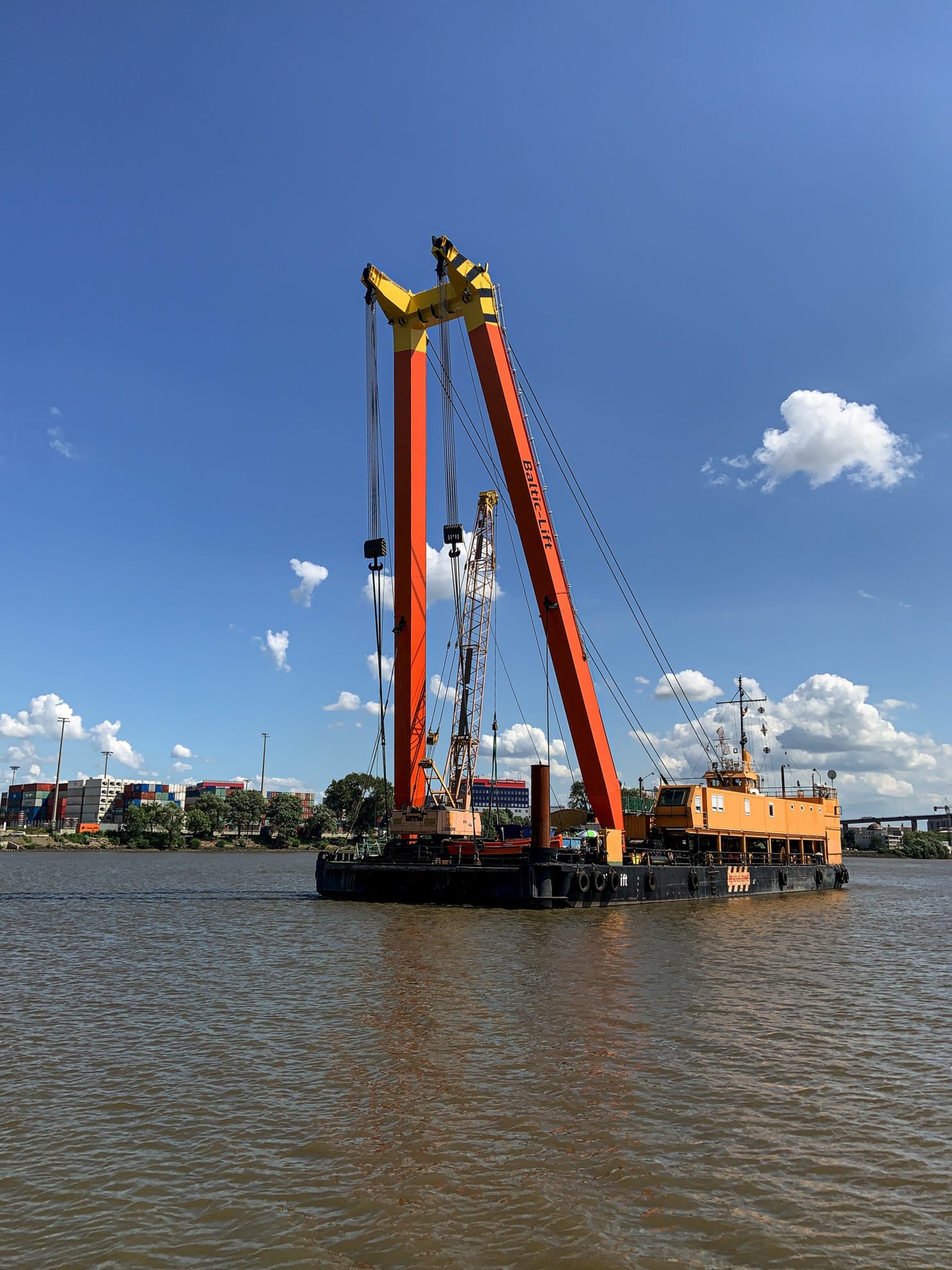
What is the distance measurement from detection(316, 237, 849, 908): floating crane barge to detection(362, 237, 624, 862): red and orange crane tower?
Result: 2.3 inches

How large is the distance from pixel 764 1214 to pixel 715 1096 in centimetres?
322

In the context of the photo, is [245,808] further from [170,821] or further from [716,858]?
[716,858]

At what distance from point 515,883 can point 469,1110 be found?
22.1 metres

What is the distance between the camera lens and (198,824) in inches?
5172

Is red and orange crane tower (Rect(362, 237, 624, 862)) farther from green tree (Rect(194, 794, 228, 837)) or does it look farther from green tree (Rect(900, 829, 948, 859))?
green tree (Rect(900, 829, 948, 859))

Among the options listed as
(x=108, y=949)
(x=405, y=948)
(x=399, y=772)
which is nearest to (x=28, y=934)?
(x=108, y=949)

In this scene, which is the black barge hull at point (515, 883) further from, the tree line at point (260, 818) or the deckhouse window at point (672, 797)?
the tree line at point (260, 818)

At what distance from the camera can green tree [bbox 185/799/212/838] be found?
430 ft

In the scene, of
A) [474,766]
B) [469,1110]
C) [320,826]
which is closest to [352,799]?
[320,826]

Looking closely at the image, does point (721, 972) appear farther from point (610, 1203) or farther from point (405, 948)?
point (610, 1203)

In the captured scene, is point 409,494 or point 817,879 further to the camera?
point 817,879

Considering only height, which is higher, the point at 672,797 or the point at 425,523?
the point at 425,523

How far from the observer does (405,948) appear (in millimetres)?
21812

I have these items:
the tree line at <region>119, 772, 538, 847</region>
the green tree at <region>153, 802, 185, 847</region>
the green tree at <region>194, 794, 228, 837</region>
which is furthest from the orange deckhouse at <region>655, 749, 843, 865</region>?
the green tree at <region>194, 794, 228, 837</region>
